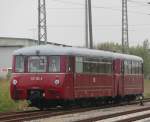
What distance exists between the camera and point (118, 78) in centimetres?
3316

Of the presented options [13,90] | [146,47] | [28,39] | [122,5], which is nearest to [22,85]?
[13,90]

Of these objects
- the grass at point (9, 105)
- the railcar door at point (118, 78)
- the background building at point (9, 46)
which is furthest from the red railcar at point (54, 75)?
the background building at point (9, 46)

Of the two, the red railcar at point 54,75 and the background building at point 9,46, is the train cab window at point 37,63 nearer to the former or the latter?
the red railcar at point 54,75

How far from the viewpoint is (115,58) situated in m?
32.7

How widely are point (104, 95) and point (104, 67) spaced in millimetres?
1380

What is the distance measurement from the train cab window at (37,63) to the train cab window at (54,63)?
0.24 m

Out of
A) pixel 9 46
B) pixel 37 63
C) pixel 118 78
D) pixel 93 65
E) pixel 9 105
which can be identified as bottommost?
pixel 9 105

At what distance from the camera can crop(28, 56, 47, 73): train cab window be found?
2683cm

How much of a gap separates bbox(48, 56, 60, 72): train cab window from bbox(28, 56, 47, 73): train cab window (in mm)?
238

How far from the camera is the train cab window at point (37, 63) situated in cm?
2683

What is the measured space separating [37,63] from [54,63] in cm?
77

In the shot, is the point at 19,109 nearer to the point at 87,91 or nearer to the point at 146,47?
the point at 87,91

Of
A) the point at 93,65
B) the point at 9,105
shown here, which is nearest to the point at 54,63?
the point at 93,65

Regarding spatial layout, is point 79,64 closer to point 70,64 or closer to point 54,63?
point 70,64
